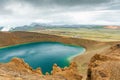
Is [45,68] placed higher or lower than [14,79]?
lower

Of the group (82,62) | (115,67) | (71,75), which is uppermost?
(115,67)

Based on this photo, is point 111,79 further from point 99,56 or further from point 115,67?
point 99,56

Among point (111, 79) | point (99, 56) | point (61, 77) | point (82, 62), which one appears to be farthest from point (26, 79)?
point (82, 62)

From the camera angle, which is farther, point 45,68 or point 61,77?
point 45,68

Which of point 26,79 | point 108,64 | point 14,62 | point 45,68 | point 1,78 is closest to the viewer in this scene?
point 1,78

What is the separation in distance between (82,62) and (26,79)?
10047cm

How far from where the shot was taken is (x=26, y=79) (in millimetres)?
40594

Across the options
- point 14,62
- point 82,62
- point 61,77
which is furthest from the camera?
point 82,62

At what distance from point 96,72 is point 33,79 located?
11639 millimetres

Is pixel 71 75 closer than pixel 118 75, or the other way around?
pixel 118 75

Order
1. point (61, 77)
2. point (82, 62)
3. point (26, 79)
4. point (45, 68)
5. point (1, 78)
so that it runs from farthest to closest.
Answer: point (82, 62) → point (45, 68) → point (61, 77) → point (26, 79) → point (1, 78)

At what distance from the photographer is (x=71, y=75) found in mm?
52812

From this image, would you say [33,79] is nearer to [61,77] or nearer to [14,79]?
[14,79]

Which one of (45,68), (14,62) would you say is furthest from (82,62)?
(14,62)
